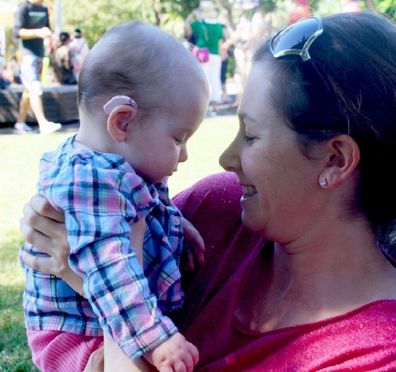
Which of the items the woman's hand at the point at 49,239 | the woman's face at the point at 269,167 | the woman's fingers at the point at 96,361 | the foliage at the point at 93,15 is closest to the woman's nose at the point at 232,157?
the woman's face at the point at 269,167

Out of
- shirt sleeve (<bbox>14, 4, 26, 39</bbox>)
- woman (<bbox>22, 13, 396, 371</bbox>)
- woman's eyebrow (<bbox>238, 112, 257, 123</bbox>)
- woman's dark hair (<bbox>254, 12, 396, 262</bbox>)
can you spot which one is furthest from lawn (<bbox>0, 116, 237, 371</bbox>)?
woman's dark hair (<bbox>254, 12, 396, 262</bbox>)

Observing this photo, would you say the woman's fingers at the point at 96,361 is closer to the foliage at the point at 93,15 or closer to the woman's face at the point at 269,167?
the woman's face at the point at 269,167

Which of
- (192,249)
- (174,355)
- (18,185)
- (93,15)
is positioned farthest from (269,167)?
(93,15)

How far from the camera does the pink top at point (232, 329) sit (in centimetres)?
175

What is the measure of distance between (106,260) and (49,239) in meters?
0.26

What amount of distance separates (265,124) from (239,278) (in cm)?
43

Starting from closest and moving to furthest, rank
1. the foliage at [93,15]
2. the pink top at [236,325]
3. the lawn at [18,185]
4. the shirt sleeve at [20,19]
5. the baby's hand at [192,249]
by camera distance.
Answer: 1. the pink top at [236,325]
2. the baby's hand at [192,249]
3. the lawn at [18,185]
4. the shirt sleeve at [20,19]
5. the foliage at [93,15]

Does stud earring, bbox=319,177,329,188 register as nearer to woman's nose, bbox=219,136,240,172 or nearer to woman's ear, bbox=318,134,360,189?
woman's ear, bbox=318,134,360,189

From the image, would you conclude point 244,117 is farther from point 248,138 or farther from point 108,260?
point 108,260

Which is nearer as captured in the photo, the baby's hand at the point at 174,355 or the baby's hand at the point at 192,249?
the baby's hand at the point at 174,355

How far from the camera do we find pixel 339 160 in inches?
76.0

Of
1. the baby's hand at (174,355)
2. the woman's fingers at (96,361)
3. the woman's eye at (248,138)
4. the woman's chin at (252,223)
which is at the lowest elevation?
the woman's fingers at (96,361)

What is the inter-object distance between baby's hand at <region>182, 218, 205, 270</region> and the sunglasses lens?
22.7 inches

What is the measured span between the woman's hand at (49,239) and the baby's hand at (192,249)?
38 cm
